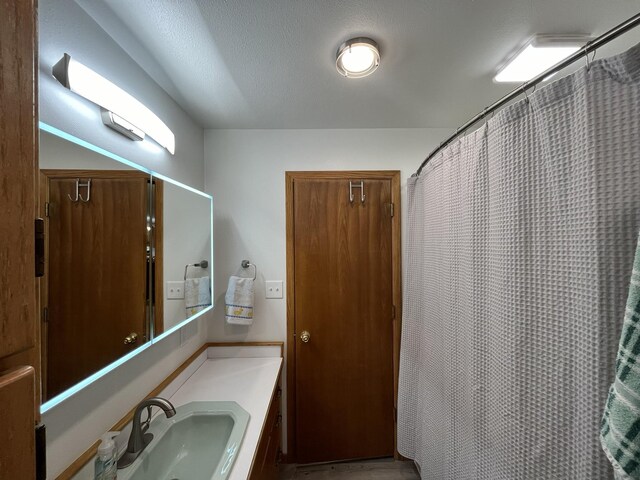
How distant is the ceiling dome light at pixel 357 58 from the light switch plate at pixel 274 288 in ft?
4.29

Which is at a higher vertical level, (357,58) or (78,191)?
(357,58)

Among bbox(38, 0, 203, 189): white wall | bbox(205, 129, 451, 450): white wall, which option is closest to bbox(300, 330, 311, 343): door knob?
bbox(205, 129, 451, 450): white wall

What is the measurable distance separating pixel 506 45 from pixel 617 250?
982mm

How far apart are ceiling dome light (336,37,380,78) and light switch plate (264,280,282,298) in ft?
4.29

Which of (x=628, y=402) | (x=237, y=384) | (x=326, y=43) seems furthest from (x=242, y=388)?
(x=326, y=43)

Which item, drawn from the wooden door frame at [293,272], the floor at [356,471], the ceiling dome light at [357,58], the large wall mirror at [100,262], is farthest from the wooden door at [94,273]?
the floor at [356,471]

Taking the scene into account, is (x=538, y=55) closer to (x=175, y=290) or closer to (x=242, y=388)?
(x=175, y=290)

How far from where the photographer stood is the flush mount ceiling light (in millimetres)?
947

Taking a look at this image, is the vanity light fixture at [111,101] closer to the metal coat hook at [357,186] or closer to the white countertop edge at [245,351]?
the metal coat hook at [357,186]

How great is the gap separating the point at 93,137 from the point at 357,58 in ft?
3.51

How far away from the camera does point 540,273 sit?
2.08 ft

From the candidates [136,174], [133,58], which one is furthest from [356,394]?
[133,58]

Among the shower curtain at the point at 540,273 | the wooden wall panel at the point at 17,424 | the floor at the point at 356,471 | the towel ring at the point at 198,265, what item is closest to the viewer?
the wooden wall panel at the point at 17,424

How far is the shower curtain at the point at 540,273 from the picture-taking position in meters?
0.50
